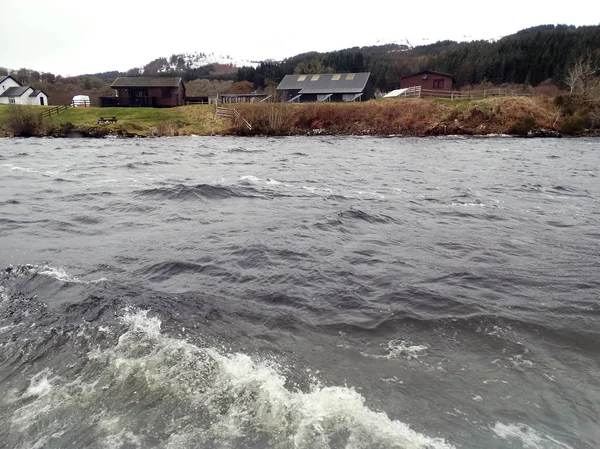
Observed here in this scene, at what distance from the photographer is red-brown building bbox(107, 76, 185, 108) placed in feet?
229

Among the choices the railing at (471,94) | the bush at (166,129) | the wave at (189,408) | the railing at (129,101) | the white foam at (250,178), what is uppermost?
the railing at (471,94)

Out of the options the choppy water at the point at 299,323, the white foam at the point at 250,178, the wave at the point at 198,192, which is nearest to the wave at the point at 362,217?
the choppy water at the point at 299,323

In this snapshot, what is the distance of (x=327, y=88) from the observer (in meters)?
76.9

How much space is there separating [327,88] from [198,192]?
64.6 m

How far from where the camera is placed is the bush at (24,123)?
157 ft

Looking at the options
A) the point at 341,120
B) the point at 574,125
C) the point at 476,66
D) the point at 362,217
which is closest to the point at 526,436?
the point at 362,217

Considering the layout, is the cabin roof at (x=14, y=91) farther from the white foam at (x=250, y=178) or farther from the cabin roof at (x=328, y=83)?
the white foam at (x=250, y=178)

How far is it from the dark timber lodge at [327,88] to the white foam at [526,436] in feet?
239

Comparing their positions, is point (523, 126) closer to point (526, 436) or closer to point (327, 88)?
point (327, 88)

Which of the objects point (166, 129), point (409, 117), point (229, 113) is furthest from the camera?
point (229, 113)

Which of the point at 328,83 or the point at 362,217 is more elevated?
the point at 328,83

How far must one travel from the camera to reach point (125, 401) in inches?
198

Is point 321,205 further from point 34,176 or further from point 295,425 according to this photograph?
point 34,176

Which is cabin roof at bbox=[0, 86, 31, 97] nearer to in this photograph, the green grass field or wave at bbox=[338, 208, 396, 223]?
the green grass field
